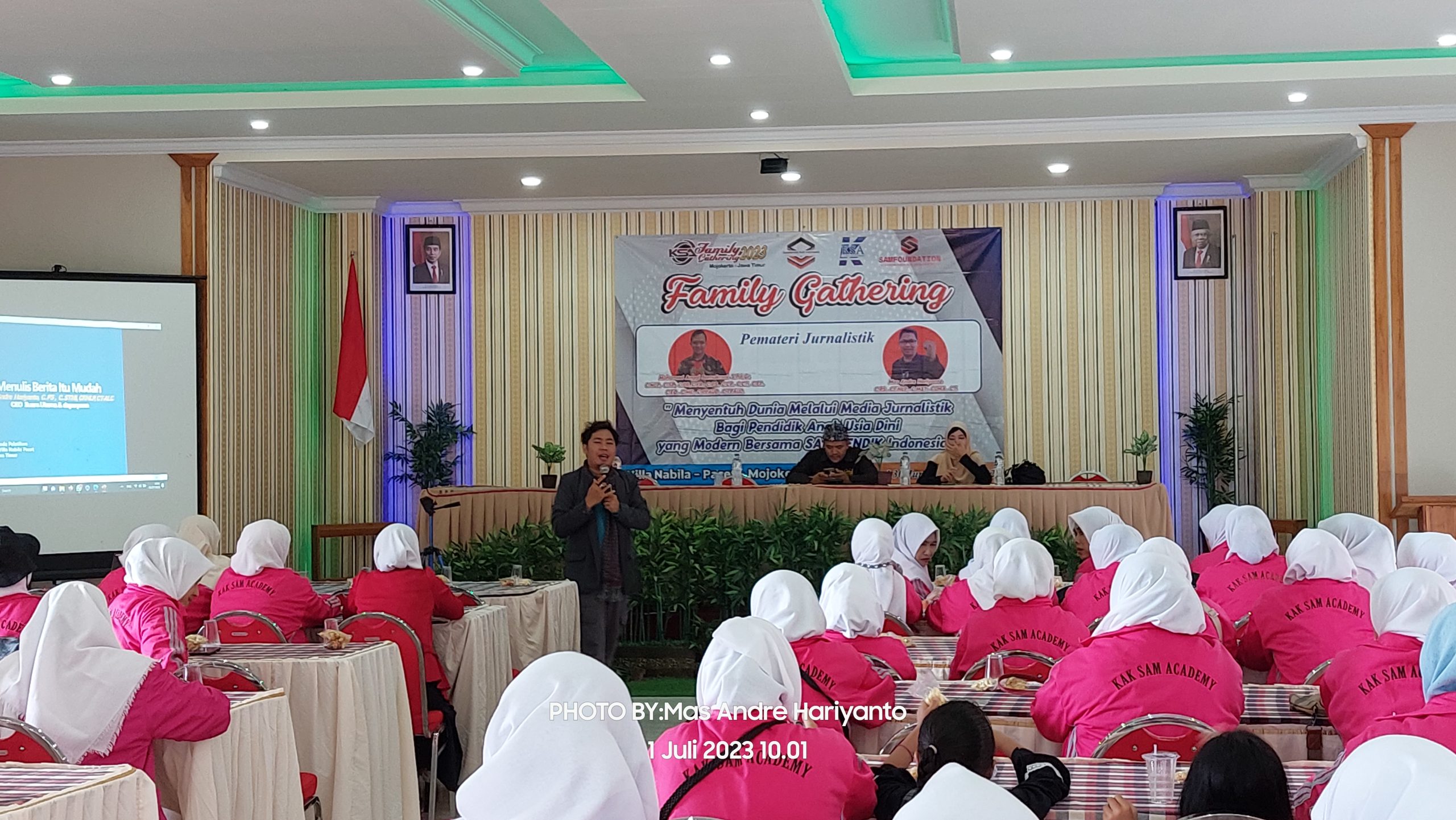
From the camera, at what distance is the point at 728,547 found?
841 cm

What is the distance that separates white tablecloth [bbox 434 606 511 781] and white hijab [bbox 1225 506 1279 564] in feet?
11.0

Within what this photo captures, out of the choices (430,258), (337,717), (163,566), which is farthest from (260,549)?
(430,258)

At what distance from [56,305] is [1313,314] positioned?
28.8ft

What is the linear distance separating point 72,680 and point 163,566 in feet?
5.65

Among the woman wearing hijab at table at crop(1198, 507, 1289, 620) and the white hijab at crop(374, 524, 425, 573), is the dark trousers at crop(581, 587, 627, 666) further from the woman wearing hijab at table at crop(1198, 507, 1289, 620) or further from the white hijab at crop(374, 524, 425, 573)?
the woman wearing hijab at table at crop(1198, 507, 1289, 620)

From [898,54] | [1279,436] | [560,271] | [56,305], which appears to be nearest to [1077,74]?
[898,54]

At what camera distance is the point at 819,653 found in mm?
3699

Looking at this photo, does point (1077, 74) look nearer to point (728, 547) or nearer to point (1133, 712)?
point (728, 547)

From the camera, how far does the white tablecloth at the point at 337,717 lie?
4348 mm

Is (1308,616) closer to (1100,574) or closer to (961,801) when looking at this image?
(1100,574)

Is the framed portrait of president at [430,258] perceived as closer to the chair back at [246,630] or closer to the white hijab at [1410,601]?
the chair back at [246,630]

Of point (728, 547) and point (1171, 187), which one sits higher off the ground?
point (1171, 187)

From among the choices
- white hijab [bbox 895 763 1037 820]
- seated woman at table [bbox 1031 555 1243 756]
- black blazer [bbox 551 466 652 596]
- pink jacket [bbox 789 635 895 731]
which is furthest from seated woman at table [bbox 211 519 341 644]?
white hijab [bbox 895 763 1037 820]

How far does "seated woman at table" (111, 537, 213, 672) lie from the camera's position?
4.73m
